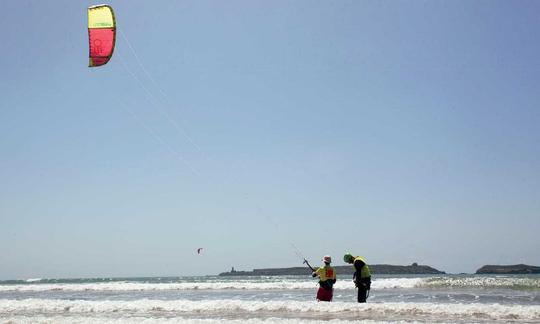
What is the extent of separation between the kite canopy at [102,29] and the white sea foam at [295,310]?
775 cm

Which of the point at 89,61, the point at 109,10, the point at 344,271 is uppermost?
the point at 109,10

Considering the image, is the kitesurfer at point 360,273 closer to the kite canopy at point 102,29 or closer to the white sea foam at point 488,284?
the kite canopy at point 102,29

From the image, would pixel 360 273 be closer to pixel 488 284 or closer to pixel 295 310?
pixel 295 310

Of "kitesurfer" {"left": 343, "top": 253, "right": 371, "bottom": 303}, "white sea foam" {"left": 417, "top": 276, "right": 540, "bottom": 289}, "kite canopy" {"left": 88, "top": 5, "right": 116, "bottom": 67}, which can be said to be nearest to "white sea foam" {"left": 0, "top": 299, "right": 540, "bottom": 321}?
"kitesurfer" {"left": 343, "top": 253, "right": 371, "bottom": 303}

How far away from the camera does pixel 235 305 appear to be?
14414 mm

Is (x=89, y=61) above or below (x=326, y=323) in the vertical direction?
above

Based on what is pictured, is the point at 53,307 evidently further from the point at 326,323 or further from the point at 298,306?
the point at 326,323

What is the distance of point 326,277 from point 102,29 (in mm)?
10050

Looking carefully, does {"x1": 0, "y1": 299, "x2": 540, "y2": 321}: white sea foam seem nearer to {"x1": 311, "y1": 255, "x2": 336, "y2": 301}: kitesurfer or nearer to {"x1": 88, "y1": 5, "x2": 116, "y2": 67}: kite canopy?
{"x1": 311, "y1": 255, "x2": 336, "y2": 301}: kitesurfer

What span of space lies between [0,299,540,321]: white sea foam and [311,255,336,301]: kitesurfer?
1.80ft

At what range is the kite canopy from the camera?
15.2m

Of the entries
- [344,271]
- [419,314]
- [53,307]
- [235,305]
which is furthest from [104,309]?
[344,271]

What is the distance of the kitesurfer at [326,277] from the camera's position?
13719 mm

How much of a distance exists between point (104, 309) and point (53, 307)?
6.64 ft
